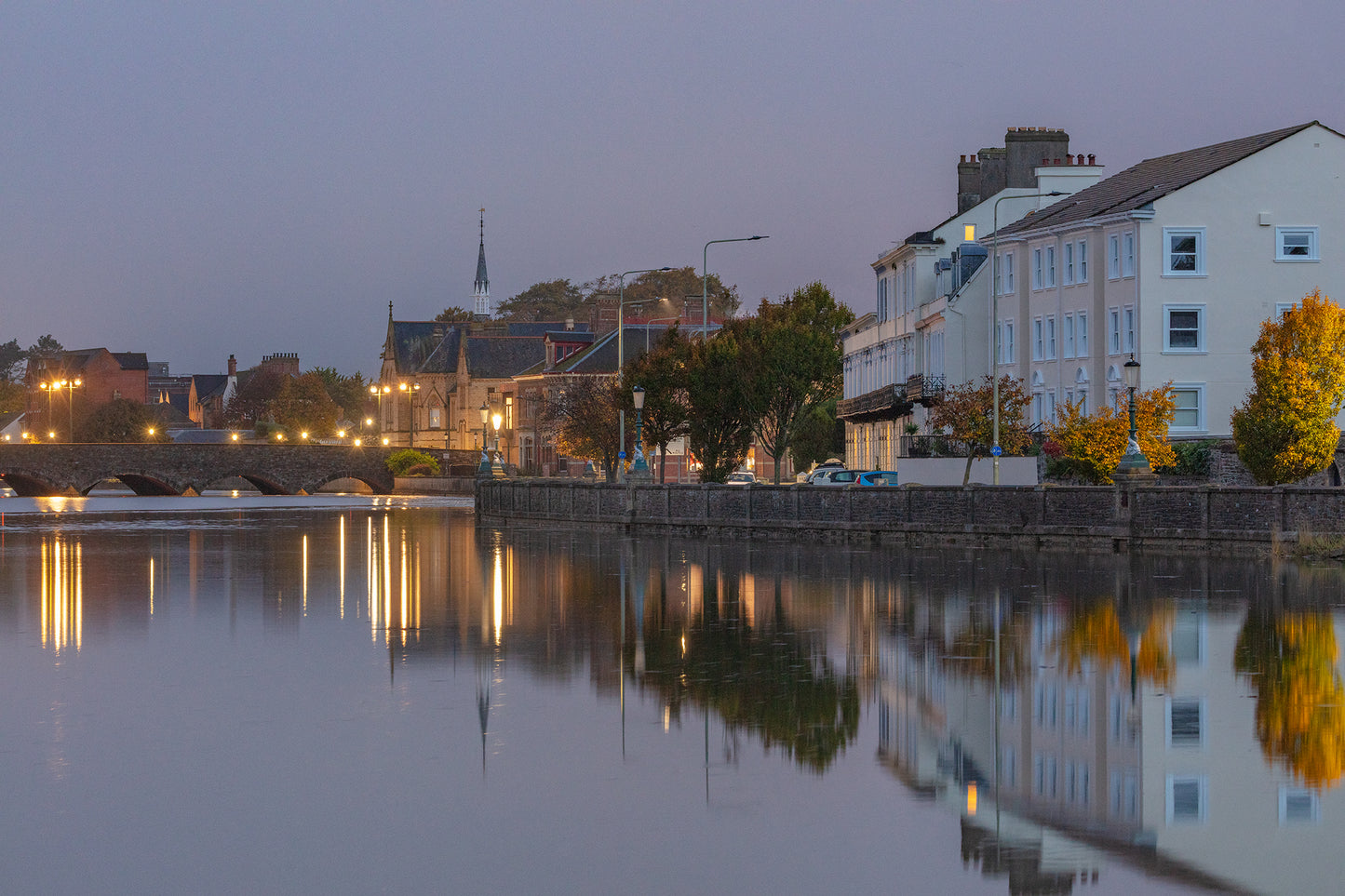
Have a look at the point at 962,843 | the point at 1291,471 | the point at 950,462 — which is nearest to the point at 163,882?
the point at 962,843

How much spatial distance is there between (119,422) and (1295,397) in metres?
131

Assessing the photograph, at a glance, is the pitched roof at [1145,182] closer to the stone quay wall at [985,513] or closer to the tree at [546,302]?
the stone quay wall at [985,513]

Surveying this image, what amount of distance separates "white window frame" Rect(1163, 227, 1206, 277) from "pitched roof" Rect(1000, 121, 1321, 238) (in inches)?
53.3

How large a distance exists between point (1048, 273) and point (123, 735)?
5190 cm

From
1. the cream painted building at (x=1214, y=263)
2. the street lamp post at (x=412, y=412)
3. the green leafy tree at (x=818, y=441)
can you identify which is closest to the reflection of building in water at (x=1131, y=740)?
the cream painted building at (x=1214, y=263)

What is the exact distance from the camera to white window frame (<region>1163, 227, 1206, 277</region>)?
56.8 m

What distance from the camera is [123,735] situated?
45.9ft

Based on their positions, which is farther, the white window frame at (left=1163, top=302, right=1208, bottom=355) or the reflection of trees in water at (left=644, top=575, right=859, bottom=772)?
the white window frame at (left=1163, top=302, right=1208, bottom=355)

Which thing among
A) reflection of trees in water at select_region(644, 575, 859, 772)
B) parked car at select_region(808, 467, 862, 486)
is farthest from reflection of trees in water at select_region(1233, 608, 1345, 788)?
parked car at select_region(808, 467, 862, 486)

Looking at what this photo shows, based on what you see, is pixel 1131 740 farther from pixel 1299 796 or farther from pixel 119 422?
pixel 119 422

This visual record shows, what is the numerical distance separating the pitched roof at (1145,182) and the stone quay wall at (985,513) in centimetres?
1747

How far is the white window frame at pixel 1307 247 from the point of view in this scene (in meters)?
57.3

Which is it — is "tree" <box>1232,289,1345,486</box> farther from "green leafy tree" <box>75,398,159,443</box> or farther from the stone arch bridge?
"green leafy tree" <box>75,398,159,443</box>

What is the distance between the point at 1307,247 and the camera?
57.5 metres
